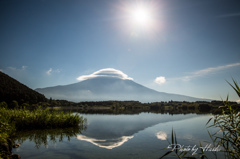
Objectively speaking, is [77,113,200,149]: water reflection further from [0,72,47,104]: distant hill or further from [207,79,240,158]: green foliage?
[0,72,47,104]: distant hill

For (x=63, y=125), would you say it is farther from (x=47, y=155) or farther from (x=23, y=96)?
(x=23, y=96)

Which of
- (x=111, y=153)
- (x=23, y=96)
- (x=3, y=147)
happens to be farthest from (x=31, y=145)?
→ (x=23, y=96)

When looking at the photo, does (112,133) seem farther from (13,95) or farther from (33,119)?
(13,95)

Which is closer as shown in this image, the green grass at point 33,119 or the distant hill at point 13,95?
the green grass at point 33,119

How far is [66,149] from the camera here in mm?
11016

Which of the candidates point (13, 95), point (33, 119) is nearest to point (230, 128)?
point (33, 119)

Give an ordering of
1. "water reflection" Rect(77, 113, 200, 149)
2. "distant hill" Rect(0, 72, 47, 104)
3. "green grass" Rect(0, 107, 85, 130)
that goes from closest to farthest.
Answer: "water reflection" Rect(77, 113, 200, 149) → "green grass" Rect(0, 107, 85, 130) → "distant hill" Rect(0, 72, 47, 104)

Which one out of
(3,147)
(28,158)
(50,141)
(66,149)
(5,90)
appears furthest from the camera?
(5,90)

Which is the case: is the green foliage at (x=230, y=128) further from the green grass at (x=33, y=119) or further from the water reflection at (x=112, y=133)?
the green grass at (x=33, y=119)

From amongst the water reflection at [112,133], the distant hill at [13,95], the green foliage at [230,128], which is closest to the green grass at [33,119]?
the water reflection at [112,133]

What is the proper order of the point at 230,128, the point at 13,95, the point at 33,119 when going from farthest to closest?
1. the point at 13,95
2. the point at 33,119
3. the point at 230,128

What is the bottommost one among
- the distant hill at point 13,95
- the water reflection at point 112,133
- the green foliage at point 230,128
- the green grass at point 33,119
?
the water reflection at point 112,133

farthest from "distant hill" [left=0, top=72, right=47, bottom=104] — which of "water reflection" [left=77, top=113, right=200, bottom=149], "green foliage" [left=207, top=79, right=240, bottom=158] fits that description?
"green foliage" [left=207, top=79, right=240, bottom=158]

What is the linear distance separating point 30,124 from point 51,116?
2.63m
